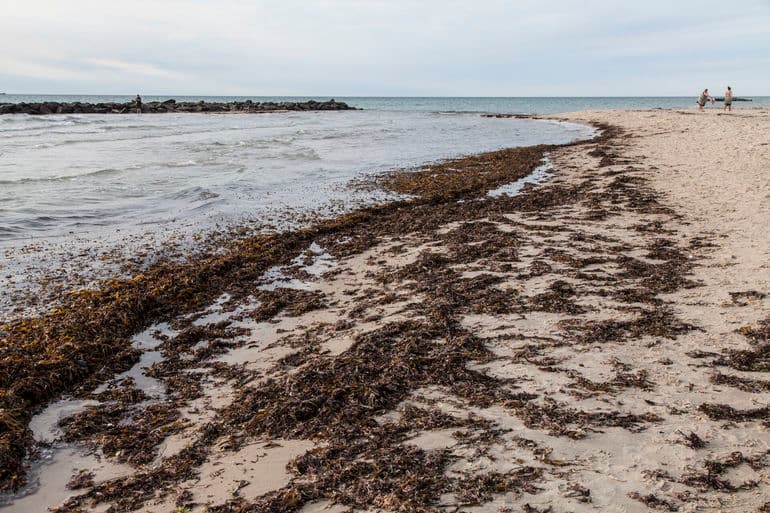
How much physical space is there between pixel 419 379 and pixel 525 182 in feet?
32.9

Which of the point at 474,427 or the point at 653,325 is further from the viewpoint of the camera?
the point at 653,325

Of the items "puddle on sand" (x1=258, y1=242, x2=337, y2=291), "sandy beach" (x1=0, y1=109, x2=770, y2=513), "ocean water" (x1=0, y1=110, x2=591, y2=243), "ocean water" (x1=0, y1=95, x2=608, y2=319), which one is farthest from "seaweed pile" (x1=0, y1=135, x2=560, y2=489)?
"ocean water" (x1=0, y1=110, x2=591, y2=243)

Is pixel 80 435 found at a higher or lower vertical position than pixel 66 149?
lower

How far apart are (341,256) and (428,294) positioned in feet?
7.36

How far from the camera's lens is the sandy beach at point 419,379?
2.96 meters

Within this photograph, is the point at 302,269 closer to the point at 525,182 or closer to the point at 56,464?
the point at 56,464

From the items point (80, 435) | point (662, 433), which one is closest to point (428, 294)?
point (662, 433)

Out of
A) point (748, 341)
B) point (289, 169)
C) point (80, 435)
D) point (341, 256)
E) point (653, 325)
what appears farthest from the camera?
point (289, 169)

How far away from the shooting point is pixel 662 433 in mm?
3262

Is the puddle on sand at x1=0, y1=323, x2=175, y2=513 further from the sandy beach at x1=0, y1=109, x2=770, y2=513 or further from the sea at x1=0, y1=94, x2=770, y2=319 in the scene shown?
the sea at x1=0, y1=94, x2=770, y2=319

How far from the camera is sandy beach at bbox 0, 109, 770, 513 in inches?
116

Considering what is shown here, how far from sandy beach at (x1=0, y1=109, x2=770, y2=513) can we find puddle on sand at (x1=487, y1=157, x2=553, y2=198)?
3937mm

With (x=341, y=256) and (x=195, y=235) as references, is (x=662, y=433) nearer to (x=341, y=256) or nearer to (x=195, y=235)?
(x=341, y=256)

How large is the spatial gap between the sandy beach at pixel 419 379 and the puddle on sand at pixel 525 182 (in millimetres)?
3937
